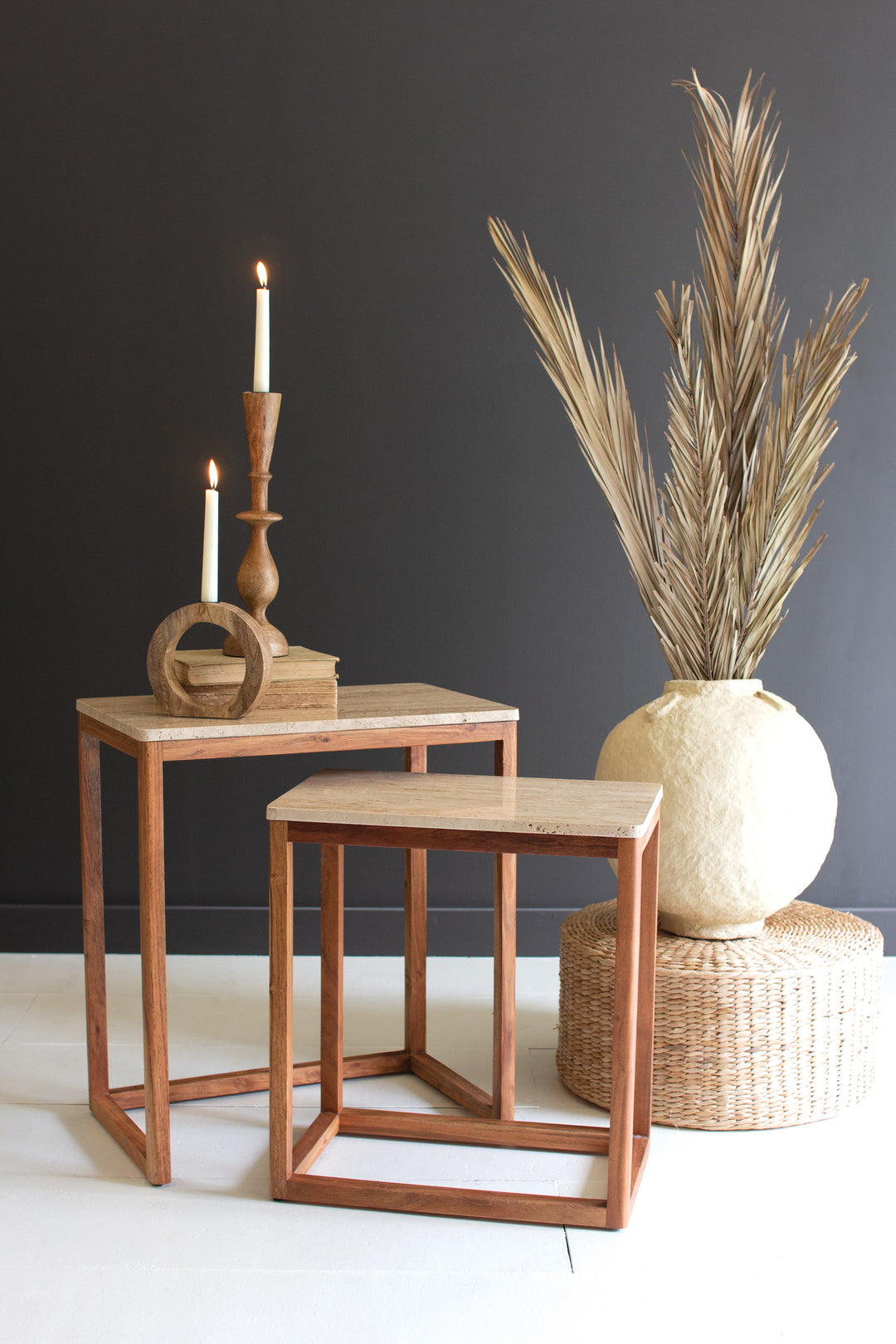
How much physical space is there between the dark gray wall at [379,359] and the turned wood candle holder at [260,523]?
833 millimetres

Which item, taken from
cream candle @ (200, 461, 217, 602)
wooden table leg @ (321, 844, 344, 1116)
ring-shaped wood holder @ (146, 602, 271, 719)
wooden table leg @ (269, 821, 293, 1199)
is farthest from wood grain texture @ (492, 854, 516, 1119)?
cream candle @ (200, 461, 217, 602)

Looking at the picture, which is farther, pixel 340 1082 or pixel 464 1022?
pixel 464 1022

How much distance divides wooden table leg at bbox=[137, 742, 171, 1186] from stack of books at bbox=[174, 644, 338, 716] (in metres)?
Answer: 0.14

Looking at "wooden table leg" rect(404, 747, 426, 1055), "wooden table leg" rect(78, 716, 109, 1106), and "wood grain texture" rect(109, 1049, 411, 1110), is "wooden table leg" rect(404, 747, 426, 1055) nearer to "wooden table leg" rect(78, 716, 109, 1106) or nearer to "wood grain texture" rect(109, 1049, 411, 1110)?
"wood grain texture" rect(109, 1049, 411, 1110)

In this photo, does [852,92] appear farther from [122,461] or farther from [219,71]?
[122,461]

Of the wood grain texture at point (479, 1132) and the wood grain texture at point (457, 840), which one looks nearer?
the wood grain texture at point (457, 840)

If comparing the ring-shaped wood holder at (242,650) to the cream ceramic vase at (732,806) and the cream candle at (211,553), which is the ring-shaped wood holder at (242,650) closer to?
the cream candle at (211,553)

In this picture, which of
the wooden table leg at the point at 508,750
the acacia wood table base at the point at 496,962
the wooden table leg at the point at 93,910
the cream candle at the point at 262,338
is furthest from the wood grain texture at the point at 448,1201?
the cream candle at the point at 262,338

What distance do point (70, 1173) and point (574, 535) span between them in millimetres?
1597

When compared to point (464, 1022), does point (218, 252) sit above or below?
above

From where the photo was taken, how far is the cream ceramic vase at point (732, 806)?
1.96 metres

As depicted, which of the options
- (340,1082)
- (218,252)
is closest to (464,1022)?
(340,1082)

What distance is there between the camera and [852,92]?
8.82 feet

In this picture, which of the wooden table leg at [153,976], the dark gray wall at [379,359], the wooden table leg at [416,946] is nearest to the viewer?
the wooden table leg at [153,976]
